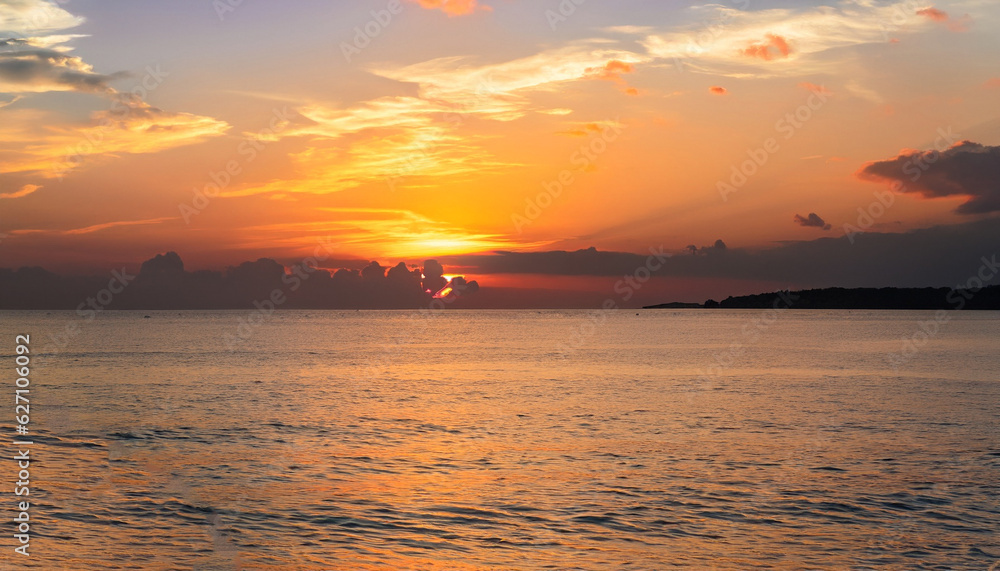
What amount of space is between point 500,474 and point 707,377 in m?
44.2

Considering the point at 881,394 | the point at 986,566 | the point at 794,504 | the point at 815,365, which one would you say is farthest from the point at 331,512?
the point at 815,365

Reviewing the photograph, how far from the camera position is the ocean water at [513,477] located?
711 inches

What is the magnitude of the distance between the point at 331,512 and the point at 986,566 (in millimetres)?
16529

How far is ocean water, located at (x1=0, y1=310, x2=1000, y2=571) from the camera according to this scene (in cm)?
1806

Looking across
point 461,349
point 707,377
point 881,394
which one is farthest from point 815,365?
point 461,349

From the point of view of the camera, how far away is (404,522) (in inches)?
802

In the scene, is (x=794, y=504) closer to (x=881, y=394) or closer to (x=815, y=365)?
(x=881, y=394)

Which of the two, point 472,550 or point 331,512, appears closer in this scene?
point 472,550

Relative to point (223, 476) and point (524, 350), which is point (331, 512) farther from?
point (524, 350)

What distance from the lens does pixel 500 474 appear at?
26.2 m

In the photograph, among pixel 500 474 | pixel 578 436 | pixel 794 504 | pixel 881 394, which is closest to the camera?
pixel 794 504

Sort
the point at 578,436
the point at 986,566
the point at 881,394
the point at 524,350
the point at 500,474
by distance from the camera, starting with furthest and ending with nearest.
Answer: the point at 524,350 < the point at 881,394 < the point at 578,436 < the point at 500,474 < the point at 986,566

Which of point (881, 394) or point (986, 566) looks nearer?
point (986, 566)

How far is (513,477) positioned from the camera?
25.7m
